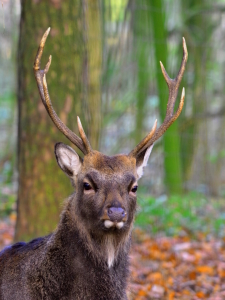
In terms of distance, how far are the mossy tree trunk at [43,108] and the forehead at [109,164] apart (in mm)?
1833

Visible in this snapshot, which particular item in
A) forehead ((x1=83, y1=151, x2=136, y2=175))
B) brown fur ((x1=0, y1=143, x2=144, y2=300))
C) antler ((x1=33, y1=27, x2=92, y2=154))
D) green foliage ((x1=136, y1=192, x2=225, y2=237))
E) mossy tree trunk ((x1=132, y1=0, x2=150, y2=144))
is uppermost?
mossy tree trunk ((x1=132, y1=0, x2=150, y2=144))

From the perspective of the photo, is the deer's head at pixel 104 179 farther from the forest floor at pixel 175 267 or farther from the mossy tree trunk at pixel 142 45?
→ the mossy tree trunk at pixel 142 45

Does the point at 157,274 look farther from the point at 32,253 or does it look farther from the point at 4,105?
the point at 4,105

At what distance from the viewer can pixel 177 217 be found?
8.80 metres

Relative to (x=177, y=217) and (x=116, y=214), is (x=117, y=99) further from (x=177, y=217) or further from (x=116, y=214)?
(x=116, y=214)

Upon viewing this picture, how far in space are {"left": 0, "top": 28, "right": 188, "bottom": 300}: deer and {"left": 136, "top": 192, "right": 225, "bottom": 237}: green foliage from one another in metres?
2.92

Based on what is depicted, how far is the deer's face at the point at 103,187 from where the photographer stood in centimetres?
410

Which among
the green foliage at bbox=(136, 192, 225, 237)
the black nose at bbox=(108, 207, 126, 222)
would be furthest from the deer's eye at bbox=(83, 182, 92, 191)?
the green foliage at bbox=(136, 192, 225, 237)

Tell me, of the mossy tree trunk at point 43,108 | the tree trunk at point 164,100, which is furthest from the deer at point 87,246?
the tree trunk at point 164,100

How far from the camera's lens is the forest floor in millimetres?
5922

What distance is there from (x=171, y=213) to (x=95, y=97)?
2.31 m

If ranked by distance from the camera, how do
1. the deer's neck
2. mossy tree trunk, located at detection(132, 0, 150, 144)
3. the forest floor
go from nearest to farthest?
1. the deer's neck
2. the forest floor
3. mossy tree trunk, located at detection(132, 0, 150, 144)

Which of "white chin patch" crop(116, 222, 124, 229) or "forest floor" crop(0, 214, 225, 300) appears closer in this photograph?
"white chin patch" crop(116, 222, 124, 229)

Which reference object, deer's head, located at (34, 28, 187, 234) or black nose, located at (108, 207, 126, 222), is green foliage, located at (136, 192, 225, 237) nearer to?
deer's head, located at (34, 28, 187, 234)
